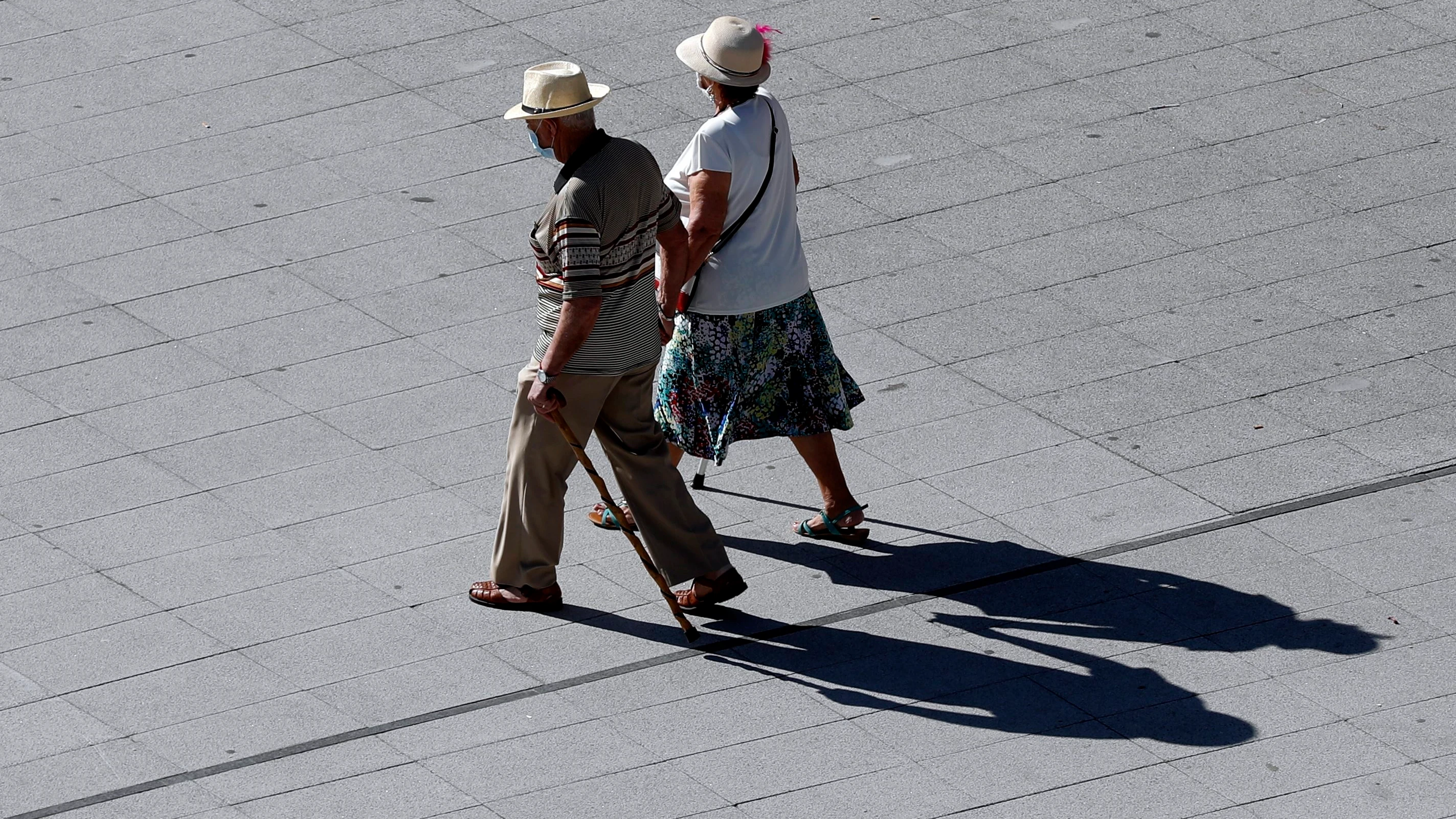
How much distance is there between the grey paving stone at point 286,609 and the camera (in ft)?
23.4

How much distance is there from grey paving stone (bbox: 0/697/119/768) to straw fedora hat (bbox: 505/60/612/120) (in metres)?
2.37

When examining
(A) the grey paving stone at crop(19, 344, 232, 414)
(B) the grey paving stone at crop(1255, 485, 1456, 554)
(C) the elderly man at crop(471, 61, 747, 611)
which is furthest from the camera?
(A) the grey paving stone at crop(19, 344, 232, 414)

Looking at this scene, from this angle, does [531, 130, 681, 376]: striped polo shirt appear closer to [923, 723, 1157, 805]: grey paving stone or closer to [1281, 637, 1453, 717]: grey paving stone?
[923, 723, 1157, 805]: grey paving stone

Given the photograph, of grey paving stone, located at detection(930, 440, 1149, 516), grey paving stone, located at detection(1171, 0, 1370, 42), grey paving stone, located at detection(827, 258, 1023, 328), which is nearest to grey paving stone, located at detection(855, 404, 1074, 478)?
grey paving stone, located at detection(930, 440, 1149, 516)

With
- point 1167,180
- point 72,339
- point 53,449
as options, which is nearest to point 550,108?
point 53,449

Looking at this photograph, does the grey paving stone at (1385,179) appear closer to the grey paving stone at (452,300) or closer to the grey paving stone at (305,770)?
the grey paving stone at (452,300)

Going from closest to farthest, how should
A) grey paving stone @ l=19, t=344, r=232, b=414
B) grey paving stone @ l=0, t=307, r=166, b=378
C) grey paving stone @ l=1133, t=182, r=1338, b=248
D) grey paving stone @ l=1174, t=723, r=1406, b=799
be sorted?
1. grey paving stone @ l=1174, t=723, r=1406, b=799
2. grey paving stone @ l=19, t=344, r=232, b=414
3. grey paving stone @ l=0, t=307, r=166, b=378
4. grey paving stone @ l=1133, t=182, r=1338, b=248

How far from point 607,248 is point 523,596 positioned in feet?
4.22

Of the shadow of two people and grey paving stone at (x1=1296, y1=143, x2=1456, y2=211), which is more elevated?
grey paving stone at (x1=1296, y1=143, x2=1456, y2=211)

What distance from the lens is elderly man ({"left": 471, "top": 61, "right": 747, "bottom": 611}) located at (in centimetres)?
677

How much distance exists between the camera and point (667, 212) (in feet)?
23.2

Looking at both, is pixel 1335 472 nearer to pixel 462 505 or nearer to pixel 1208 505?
pixel 1208 505

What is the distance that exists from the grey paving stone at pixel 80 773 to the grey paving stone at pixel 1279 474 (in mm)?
3911

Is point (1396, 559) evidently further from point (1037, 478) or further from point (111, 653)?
point (111, 653)
